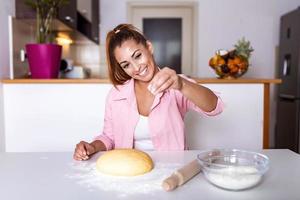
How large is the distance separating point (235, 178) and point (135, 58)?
579 mm

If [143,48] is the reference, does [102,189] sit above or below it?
below

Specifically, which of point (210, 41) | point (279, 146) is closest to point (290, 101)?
point (279, 146)

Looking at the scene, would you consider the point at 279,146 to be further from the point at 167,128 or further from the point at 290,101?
the point at 167,128

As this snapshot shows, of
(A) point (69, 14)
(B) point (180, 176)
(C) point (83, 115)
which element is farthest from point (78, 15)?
(B) point (180, 176)

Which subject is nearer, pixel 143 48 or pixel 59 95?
pixel 143 48

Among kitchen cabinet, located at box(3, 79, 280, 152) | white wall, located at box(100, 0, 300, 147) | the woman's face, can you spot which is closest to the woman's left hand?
the woman's face

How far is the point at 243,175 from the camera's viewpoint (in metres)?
0.65

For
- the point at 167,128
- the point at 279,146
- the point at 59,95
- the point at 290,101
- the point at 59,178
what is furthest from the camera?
the point at 279,146

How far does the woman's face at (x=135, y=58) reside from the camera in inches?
42.9

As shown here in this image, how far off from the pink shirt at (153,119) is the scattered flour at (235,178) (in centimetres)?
56

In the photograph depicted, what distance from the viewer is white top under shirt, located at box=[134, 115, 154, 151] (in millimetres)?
1234

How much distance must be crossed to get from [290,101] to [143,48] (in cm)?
263

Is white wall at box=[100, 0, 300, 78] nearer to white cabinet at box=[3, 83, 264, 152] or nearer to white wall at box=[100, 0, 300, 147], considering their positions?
white wall at box=[100, 0, 300, 147]

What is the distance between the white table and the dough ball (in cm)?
4
